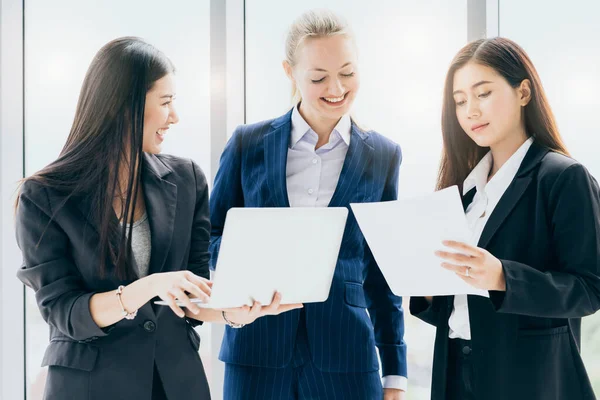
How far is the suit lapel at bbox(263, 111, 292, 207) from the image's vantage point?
1.93 metres

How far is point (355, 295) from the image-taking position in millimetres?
1922

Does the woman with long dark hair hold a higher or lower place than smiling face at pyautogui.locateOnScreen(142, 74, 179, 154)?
lower

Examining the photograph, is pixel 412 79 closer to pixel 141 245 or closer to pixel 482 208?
pixel 482 208

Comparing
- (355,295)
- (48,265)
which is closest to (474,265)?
(355,295)

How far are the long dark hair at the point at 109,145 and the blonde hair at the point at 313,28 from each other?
1.60 ft

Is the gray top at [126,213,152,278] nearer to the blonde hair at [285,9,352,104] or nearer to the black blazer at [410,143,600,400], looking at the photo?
the blonde hair at [285,9,352,104]

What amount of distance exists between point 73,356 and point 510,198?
1197 mm

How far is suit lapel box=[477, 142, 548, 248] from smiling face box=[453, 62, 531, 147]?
0.40 ft

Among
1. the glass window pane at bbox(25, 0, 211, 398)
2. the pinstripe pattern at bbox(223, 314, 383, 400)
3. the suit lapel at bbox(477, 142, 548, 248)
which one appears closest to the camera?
the suit lapel at bbox(477, 142, 548, 248)

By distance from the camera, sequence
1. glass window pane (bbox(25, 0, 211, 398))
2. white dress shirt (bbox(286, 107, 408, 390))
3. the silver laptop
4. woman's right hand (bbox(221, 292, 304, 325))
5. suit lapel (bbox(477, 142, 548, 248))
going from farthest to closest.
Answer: glass window pane (bbox(25, 0, 211, 398))
white dress shirt (bbox(286, 107, 408, 390))
suit lapel (bbox(477, 142, 548, 248))
woman's right hand (bbox(221, 292, 304, 325))
the silver laptop

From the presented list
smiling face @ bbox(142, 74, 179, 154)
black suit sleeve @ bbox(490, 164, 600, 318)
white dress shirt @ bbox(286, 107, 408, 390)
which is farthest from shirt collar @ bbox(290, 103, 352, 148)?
black suit sleeve @ bbox(490, 164, 600, 318)

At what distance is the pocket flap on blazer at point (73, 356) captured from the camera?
1.55 meters

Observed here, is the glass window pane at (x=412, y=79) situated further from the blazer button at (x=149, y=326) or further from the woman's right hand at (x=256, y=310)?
the blazer button at (x=149, y=326)

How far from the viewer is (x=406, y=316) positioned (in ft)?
9.53
